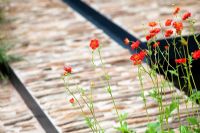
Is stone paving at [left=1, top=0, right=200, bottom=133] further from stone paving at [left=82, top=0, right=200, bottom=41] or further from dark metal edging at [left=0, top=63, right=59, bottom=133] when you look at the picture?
stone paving at [left=82, top=0, right=200, bottom=41]

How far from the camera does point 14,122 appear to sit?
15.7 feet

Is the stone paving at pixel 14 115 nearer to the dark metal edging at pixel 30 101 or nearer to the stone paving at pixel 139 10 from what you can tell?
the dark metal edging at pixel 30 101

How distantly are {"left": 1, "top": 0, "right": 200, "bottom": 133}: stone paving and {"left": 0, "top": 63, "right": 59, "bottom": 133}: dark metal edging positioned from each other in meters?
0.05

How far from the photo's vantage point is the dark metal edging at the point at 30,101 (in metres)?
4.57

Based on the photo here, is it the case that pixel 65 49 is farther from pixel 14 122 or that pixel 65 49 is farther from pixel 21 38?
pixel 14 122

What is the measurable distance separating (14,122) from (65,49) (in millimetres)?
1622

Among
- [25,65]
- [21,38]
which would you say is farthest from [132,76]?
[21,38]

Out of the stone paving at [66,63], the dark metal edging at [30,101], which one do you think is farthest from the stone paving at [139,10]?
the dark metal edging at [30,101]

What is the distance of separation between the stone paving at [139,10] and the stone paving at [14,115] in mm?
1614

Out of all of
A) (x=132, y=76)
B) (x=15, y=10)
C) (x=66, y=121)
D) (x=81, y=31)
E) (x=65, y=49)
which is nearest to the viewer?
(x=66, y=121)

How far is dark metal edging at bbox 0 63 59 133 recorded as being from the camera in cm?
457

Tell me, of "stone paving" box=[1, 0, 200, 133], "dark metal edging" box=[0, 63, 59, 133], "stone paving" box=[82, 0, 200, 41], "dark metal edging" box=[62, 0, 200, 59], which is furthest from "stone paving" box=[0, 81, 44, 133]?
"stone paving" box=[82, 0, 200, 41]

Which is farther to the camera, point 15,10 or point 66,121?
point 15,10

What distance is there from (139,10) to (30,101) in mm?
2497
